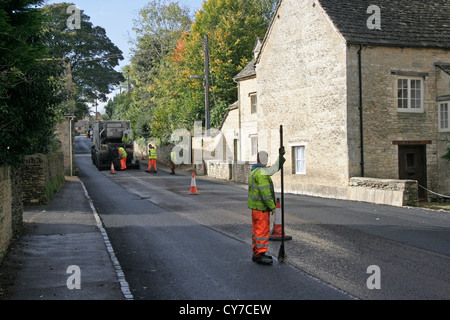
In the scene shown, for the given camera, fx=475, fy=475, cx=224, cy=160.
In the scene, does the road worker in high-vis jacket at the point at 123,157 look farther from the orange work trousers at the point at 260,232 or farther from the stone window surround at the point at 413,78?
the orange work trousers at the point at 260,232

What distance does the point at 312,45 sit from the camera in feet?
67.4

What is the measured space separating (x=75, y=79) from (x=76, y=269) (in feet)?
170

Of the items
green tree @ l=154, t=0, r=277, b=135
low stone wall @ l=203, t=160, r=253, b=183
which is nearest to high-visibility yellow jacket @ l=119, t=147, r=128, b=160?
low stone wall @ l=203, t=160, r=253, b=183

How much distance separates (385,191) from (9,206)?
11584 millimetres

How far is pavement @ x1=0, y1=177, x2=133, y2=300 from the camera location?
6.30m

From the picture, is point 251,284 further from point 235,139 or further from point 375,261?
point 235,139

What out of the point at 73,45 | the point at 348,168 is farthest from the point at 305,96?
the point at 73,45

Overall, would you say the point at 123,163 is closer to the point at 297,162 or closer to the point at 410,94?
the point at 297,162

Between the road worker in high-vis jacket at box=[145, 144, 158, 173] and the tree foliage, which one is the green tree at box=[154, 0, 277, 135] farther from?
the road worker in high-vis jacket at box=[145, 144, 158, 173]

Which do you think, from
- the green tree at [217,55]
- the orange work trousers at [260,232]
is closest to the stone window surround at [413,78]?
the orange work trousers at [260,232]

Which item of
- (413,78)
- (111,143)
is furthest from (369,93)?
(111,143)

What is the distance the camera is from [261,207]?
799 centimetres

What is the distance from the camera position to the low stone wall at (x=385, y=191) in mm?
15203

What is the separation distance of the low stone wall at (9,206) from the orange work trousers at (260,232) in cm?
424
